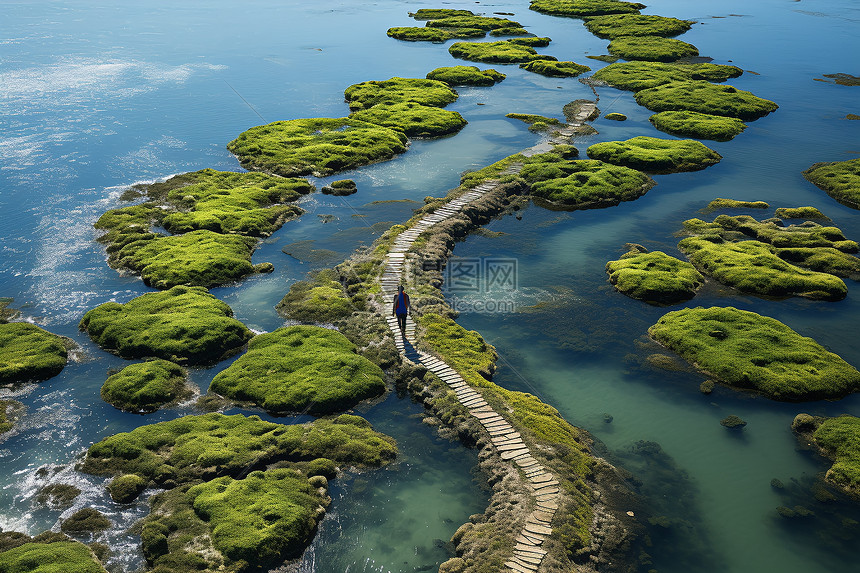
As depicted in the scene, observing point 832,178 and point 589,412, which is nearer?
point 589,412

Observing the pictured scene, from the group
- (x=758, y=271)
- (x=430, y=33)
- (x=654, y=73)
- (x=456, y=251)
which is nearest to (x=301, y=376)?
(x=456, y=251)

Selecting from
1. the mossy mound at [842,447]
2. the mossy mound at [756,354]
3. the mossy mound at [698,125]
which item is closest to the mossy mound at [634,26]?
the mossy mound at [698,125]

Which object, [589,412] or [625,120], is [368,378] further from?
[625,120]

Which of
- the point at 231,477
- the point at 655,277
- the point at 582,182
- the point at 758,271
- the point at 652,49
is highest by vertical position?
the point at 652,49

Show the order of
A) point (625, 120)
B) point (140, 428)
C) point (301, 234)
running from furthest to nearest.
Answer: point (625, 120)
point (301, 234)
point (140, 428)

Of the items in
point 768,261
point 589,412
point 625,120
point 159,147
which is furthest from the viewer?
point 625,120

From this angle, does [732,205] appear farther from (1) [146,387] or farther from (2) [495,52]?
(2) [495,52]

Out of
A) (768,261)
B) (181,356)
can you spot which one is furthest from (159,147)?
(768,261)
